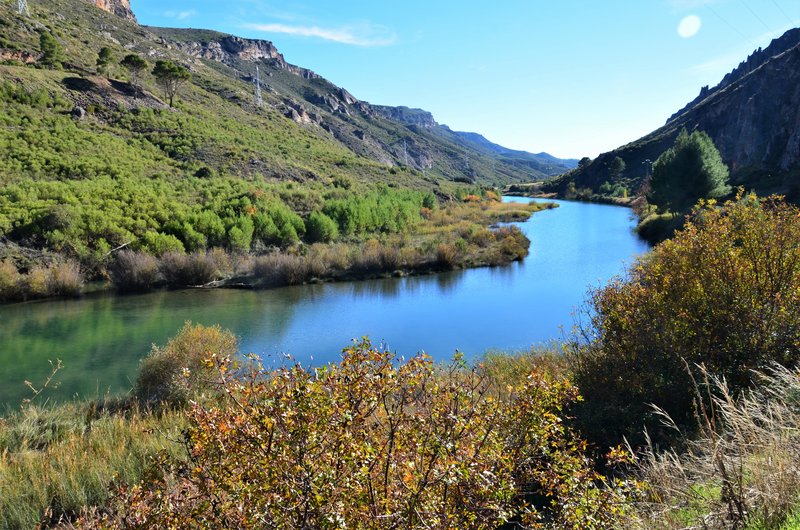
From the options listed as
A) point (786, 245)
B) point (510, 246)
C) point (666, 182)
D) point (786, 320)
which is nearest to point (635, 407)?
point (786, 320)

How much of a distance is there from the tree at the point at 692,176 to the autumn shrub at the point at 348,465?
142ft

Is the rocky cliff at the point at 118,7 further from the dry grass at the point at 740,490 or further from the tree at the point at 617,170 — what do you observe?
the dry grass at the point at 740,490

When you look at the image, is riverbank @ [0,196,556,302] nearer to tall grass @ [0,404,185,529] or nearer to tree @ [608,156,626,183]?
tall grass @ [0,404,185,529]

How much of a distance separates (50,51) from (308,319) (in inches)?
1929

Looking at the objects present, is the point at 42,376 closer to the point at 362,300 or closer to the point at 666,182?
the point at 362,300

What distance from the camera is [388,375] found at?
3.41 meters

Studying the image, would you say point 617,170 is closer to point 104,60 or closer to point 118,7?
point 104,60

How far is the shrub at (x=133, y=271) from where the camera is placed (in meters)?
28.0

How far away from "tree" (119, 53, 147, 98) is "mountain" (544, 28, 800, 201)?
209 feet

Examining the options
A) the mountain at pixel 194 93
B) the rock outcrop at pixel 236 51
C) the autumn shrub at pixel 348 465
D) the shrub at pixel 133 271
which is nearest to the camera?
the autumn shrub at pixel 348 465

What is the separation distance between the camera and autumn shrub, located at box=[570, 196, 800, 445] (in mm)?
7367

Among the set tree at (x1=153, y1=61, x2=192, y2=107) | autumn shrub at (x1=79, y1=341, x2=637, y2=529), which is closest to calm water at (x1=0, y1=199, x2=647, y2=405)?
autumn shrub at (x1=79, y1=341, x2=637, y2=529)

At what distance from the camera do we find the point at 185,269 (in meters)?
29.1

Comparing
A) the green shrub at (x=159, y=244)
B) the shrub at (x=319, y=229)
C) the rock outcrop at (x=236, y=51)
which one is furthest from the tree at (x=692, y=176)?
the rock outcrop at (x=236, y=51)
